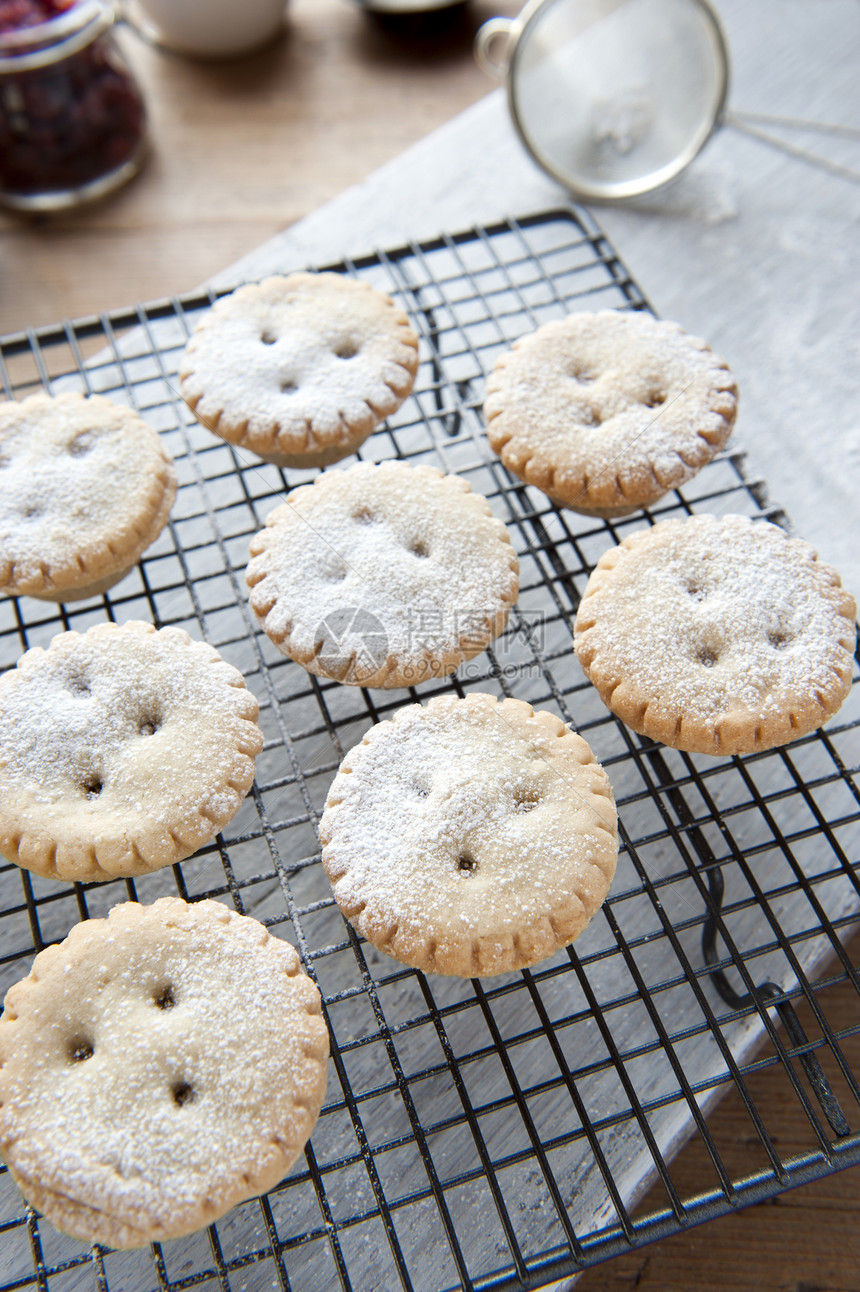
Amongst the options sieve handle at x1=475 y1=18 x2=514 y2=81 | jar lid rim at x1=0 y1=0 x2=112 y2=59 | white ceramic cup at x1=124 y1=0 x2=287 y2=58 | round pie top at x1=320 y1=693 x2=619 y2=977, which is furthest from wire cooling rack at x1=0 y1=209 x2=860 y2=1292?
white ceramic cup at x1=124 y1=0 x2=287 y2=58

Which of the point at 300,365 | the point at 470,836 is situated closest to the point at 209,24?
the point at 300,365

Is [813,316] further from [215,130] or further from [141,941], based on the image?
[141,941]

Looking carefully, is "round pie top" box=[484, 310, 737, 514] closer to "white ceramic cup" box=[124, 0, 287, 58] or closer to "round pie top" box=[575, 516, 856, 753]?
"round pie top" box=[575, 516, 856, 753]

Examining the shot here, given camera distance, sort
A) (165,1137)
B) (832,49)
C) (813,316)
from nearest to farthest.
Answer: (165,1137)
(813,316)
(832,49)

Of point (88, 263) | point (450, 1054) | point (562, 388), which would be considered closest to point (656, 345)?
point (562, 388)

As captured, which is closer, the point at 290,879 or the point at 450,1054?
the point at 450,1054

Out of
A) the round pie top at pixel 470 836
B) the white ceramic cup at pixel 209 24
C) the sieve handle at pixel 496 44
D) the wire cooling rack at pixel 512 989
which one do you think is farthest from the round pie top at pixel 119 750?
the white ceramic cup at pixel 209 24

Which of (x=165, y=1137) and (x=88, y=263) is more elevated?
(x=88, y=263)

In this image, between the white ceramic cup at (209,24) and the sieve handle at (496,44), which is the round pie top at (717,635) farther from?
the white ceramic cup at (209,24)
